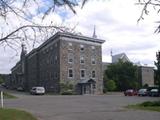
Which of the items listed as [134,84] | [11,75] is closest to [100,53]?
[134,84]

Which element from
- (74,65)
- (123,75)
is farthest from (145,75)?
(74,65)

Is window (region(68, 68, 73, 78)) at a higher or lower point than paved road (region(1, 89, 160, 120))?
higher

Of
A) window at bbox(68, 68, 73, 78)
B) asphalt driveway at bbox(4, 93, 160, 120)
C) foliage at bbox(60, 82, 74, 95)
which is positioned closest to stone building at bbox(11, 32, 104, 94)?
window at bbox(68, 68, 73, 78)

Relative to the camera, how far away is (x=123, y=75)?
9950 cm

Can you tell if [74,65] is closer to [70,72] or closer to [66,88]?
[70,72]

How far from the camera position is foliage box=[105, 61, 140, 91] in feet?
326

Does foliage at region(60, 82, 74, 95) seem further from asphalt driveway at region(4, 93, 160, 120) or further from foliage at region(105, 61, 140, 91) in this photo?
asphalt driveway at region(4, 93, 160, 120)

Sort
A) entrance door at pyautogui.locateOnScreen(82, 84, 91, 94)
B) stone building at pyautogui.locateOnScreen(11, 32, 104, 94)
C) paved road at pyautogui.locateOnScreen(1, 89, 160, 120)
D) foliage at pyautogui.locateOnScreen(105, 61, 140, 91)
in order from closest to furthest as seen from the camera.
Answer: paved road at pyautogui.locateOnScreen(1, 89, 160, 120) → stone building at pyautogui.locateOnScreen(11, 32, 104, 94) → entrance door at pyautogui.locateOnScreen(82, 84, 91, 94) → foliage at pyautogui.locateOnScreen(105, 61, 140, 91)

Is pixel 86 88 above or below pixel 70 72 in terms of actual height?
below

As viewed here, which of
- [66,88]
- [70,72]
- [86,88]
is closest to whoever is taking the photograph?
[66,88]

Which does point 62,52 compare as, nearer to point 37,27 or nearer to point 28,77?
point 28,77

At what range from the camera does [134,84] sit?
328 ft

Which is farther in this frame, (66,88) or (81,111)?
(66,88)

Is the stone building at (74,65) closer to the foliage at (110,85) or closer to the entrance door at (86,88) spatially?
the entrance door at (86,88)
